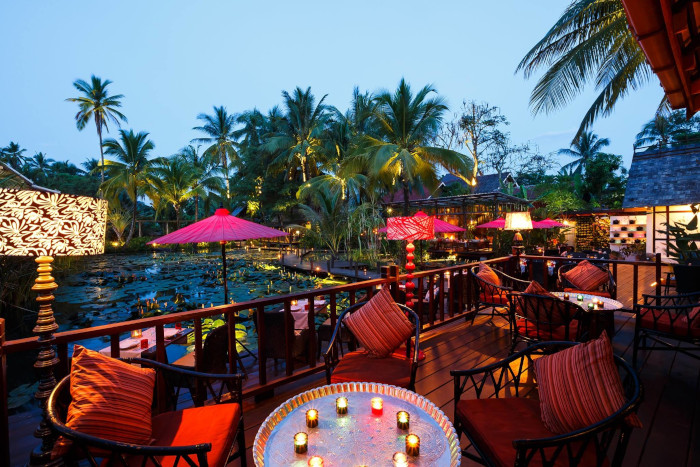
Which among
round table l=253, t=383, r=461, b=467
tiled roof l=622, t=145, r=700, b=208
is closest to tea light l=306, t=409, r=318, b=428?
round table l=253, t=383, r=461, b=467

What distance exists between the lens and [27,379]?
4422 millimetres

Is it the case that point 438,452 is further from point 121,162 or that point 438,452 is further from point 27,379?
point 121,162

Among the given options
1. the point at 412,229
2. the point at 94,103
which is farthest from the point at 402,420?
the point at 94,103

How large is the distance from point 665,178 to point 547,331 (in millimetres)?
13438

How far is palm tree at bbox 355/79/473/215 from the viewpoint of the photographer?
1247 cm

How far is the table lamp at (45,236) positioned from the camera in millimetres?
1452

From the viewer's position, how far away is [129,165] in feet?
74.9

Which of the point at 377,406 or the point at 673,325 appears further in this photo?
the point at 673,325

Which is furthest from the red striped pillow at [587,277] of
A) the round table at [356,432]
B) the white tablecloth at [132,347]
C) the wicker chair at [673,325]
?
the white tablecloth at [132,347]

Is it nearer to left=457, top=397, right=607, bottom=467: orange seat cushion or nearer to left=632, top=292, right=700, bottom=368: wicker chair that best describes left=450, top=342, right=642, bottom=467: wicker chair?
left=457, top=397, right=607, bottom=467: orange seat cushion

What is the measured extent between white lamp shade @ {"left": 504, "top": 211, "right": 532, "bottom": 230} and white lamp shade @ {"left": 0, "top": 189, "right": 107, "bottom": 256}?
506cm

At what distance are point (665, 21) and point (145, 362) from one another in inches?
137

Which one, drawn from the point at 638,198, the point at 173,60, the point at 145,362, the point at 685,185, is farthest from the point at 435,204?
the point at 173,60

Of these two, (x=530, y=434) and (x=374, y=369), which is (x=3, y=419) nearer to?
(x=374, y=369)
